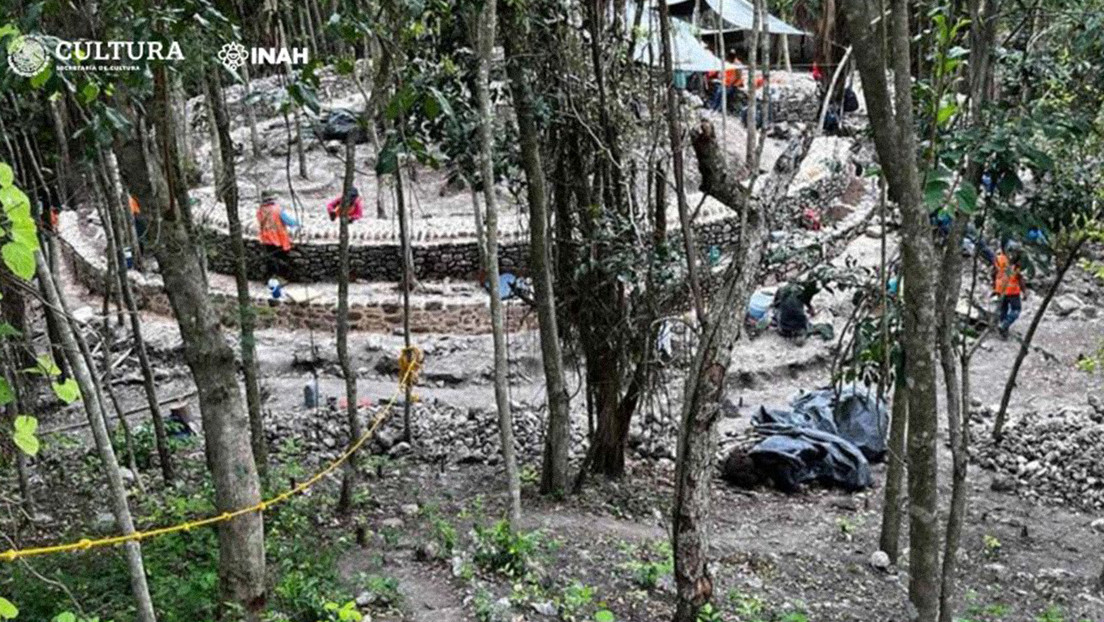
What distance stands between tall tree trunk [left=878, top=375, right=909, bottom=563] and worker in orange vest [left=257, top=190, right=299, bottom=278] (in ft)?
29.2

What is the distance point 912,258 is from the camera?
151 inches

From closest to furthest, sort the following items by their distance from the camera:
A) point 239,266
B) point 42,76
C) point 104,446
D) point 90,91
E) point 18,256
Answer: point 18,256 → point 42,76 → point 90,91 → point 104,446 → point 239,266

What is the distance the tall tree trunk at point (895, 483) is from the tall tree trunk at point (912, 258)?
323 cm

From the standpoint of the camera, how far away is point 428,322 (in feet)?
46.9

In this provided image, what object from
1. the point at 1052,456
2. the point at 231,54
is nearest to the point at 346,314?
the point at 231,54

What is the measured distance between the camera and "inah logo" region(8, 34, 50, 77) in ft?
11.5

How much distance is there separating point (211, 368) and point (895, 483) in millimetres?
5149

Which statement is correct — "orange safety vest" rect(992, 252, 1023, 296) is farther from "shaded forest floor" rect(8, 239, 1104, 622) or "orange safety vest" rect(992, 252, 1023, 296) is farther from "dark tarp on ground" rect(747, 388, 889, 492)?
"dark tarp on ground" rect(747, 388, 889, 492)

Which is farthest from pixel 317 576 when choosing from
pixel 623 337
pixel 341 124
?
pixel 341 124

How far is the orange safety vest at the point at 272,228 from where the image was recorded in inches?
550

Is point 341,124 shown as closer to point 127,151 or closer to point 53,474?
point 53,474

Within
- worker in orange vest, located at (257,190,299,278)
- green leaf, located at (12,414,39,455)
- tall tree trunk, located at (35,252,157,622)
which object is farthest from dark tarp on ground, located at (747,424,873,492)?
green leaf, located at (12,414,39,455)

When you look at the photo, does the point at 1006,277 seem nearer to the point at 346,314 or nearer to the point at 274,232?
the point at 346,314

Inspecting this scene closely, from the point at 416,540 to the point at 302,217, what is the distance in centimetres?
977
